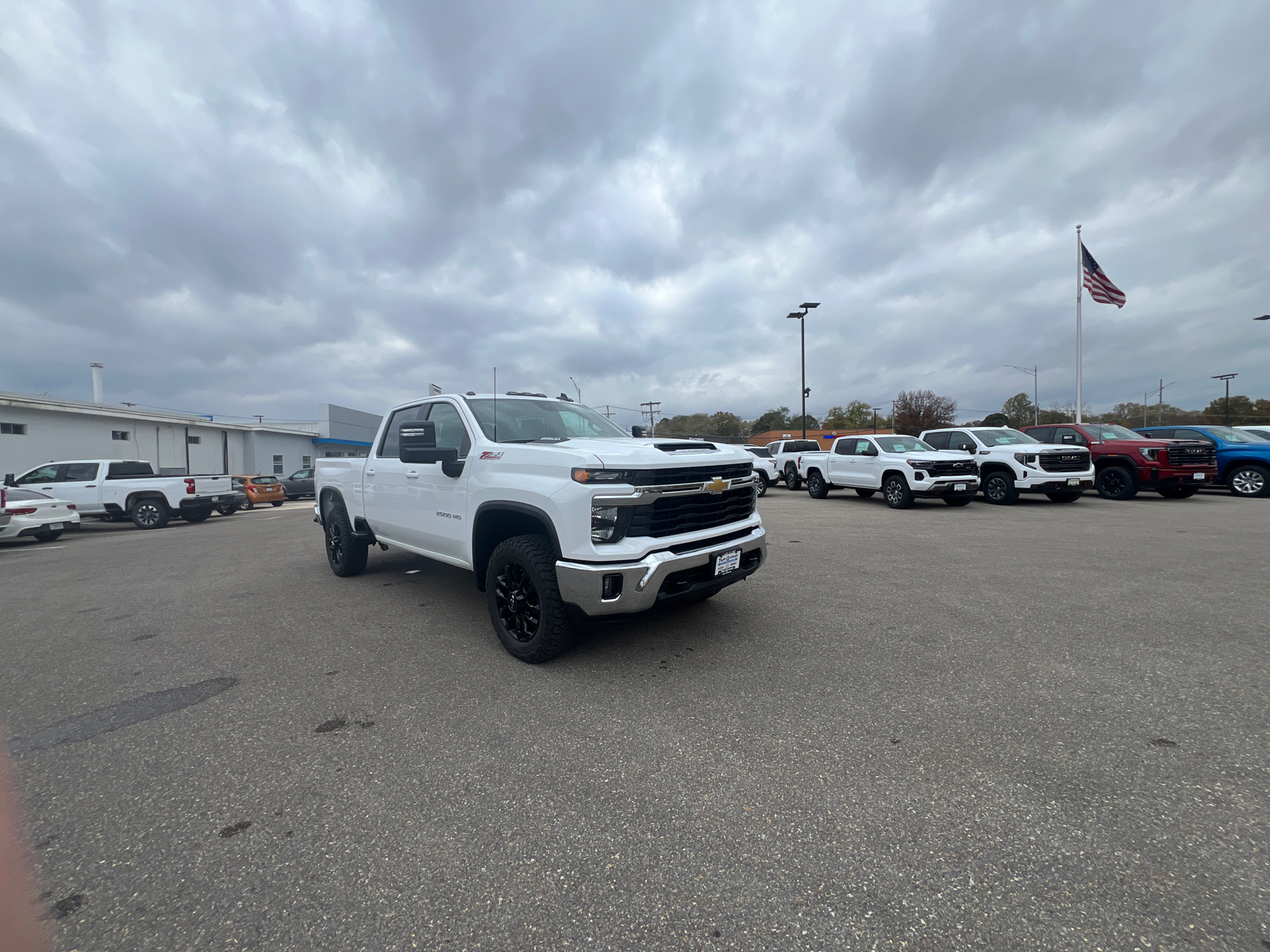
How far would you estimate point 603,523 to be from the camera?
3.60 m

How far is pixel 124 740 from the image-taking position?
3.04 metres

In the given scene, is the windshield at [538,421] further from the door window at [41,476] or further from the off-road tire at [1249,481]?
the off-road tire at [1249,481]

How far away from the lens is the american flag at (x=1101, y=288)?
72.8ft

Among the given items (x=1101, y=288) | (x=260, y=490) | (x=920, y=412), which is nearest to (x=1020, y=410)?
(x=920, y=412)

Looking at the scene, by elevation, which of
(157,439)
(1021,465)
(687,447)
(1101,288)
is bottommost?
(1021,465)

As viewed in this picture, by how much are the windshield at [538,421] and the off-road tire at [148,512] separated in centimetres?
1464

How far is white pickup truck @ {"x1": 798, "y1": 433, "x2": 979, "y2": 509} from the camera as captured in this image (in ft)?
41.1

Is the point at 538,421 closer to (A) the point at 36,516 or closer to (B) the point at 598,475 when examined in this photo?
(B) the point at 598,475

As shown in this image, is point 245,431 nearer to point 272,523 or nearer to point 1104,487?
point 272,523

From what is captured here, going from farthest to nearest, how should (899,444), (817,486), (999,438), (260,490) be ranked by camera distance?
(260,490)
(817,486)
(999,438)
(899,444)

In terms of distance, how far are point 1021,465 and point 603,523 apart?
42.3ft

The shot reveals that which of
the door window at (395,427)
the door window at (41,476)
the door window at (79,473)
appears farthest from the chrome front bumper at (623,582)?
the door window at (41,476)

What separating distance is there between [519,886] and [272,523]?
49.7 ft

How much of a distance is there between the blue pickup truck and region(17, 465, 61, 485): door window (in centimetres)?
2759
